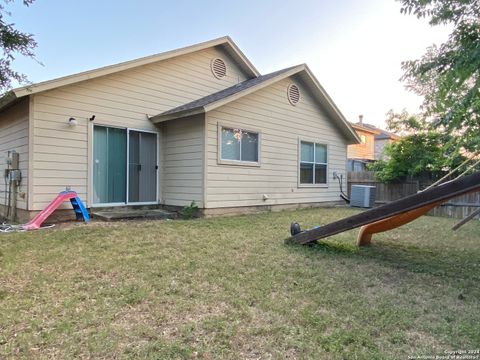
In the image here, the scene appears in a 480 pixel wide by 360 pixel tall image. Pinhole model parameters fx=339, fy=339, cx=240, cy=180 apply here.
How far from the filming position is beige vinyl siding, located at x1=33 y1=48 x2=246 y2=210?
7.00 metres

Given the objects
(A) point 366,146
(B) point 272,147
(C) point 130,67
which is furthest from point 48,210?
(A) point 366,146

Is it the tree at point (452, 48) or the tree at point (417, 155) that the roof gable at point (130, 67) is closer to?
the tree at point (417, 155)

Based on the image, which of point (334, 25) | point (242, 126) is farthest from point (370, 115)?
point (242, 126)

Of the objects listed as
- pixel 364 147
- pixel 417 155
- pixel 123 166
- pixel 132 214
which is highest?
pixel 364 147

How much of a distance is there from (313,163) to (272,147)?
82.6 inches

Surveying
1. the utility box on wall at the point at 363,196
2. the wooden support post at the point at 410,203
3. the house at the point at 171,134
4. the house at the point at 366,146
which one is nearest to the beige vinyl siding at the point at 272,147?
the house at the point at 171,134

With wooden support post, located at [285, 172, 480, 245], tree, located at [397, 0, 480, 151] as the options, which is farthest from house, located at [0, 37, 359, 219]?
tree, located at [397, 0, 480, 151]

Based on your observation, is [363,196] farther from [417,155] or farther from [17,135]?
[17,135]

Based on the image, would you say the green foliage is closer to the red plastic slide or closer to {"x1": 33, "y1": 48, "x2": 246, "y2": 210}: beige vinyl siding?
{"x1": 33, "y1": 48, "x2": 246, "y2": 210}: beige vinyl siding

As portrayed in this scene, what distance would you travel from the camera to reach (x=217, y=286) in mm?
3367

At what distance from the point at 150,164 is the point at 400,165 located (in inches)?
327

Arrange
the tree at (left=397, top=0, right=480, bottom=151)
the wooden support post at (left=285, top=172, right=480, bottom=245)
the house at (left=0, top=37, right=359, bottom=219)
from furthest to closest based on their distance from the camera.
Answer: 1. the house at (left=0, top=37, right=359, bottom=219)
2. the tree at (left=397, top=0, right=480, bottom=151)
3. the wooden support post at (left=285, top=172, right=480, bottom=245)

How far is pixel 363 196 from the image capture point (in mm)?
11500

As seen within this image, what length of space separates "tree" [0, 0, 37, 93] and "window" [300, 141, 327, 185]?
7.70 meters
